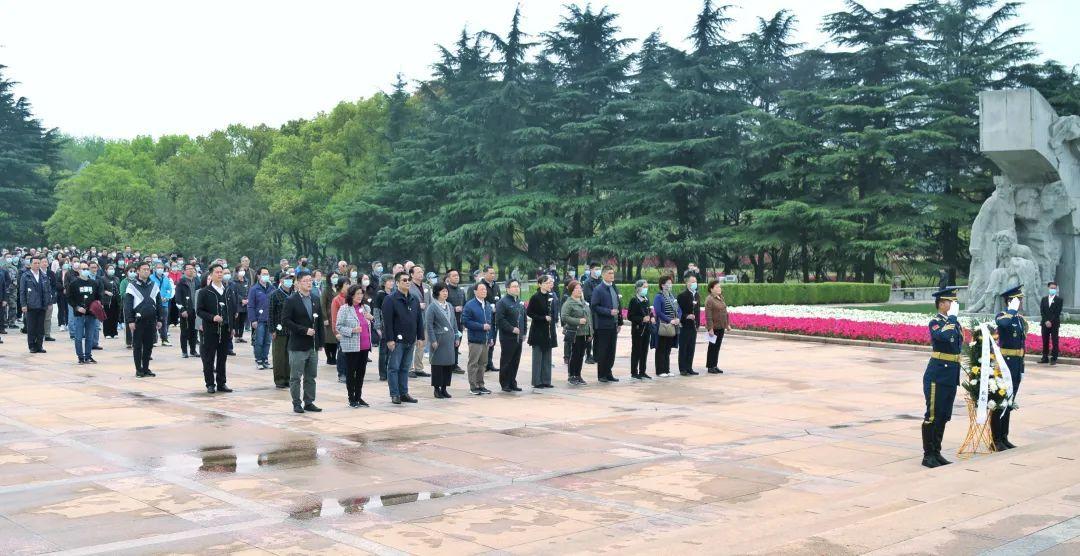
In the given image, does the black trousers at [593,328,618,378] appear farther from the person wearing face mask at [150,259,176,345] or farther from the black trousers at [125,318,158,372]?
the person wearing face mask at [150,259,176,345]

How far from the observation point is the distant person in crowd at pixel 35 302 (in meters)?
19.7

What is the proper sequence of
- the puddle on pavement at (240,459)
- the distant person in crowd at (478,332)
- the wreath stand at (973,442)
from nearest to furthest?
the puddle on pavement at (240,459), the wreath stand at (973,442), the distant person in crowd at (478,332)

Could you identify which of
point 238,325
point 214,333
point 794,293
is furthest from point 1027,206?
point 214,333

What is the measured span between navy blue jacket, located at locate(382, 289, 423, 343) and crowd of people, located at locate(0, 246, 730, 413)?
0.05ft

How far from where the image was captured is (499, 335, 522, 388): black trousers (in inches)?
585

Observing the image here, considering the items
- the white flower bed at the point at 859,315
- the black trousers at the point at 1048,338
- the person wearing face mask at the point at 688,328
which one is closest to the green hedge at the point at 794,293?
the white flower bed at the point at 859,315

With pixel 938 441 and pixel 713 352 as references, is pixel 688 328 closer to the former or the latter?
pixel 713 352

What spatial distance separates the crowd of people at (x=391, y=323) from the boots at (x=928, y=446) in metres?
6.51

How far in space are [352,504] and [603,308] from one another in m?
8.93

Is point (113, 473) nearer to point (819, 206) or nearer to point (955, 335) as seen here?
point (955, 335)

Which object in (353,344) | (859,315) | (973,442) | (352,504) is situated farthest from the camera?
(859,315)

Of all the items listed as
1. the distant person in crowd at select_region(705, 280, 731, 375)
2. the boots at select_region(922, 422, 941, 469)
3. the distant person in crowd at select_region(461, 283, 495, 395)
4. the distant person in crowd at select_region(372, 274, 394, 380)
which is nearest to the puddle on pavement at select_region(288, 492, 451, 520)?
the boots at select_region(922, 422, 941, 469)

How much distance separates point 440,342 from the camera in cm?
1430

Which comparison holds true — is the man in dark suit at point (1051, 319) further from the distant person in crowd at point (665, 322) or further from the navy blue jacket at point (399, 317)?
the navy blue jacket at point (399, 317)
